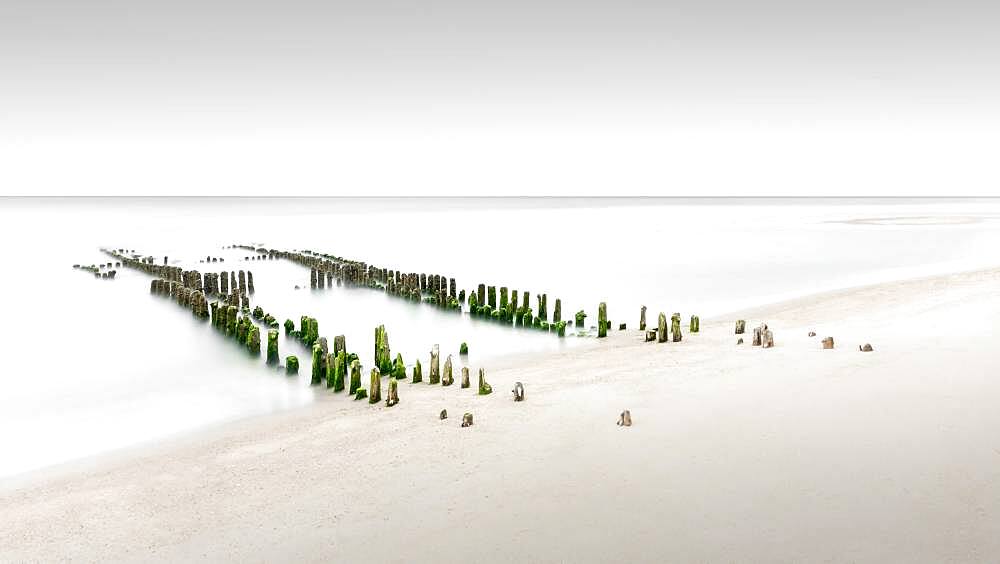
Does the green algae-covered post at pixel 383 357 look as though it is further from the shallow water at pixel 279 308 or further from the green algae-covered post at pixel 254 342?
the green algae-covered post at pixel 254 342

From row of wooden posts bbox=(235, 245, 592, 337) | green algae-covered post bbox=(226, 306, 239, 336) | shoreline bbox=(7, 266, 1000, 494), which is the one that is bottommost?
shoreline bbox=(7, 266, 1000, 494)

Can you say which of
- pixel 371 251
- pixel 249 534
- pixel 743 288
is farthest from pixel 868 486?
pixel 371 251

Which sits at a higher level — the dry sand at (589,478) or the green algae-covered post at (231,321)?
the green algae-covered post at (231,321)

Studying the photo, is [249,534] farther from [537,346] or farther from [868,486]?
[537,346]

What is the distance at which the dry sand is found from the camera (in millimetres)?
5348

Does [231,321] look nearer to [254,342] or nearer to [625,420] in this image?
[254,342]

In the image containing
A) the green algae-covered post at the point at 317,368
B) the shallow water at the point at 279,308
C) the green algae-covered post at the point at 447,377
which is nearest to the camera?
the green algae-covered post at the point at 447,377

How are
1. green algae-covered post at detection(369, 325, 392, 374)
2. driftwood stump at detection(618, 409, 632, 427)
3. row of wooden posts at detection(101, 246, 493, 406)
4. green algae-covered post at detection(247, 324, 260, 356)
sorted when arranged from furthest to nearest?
1. green algae-covered post at detection(247, 324, 260, 356)
2. green algae-covered post at detection(369, 325, 392, 374)
3. row of wooden posts at detection(101, 246, 493, 406)
4. driftwood stump at detection(618, 409, 632, 427)

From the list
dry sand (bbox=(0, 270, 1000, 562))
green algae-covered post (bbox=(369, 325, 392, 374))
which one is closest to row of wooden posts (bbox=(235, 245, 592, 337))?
green algae-covered post (bbox=(369, 325, 392, 374))

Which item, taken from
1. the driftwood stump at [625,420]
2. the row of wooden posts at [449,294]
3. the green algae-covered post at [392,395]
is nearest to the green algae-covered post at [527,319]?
the row of wooden posts at [449,294]

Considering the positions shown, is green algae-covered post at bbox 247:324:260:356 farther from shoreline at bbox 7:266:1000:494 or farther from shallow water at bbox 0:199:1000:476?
shoreline at bbox 7:266:1000:494

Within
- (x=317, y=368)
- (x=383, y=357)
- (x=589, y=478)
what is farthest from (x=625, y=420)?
(x=317, y=368)

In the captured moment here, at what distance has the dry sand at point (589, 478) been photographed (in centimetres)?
535

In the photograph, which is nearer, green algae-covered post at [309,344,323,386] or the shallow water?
the shallow water
